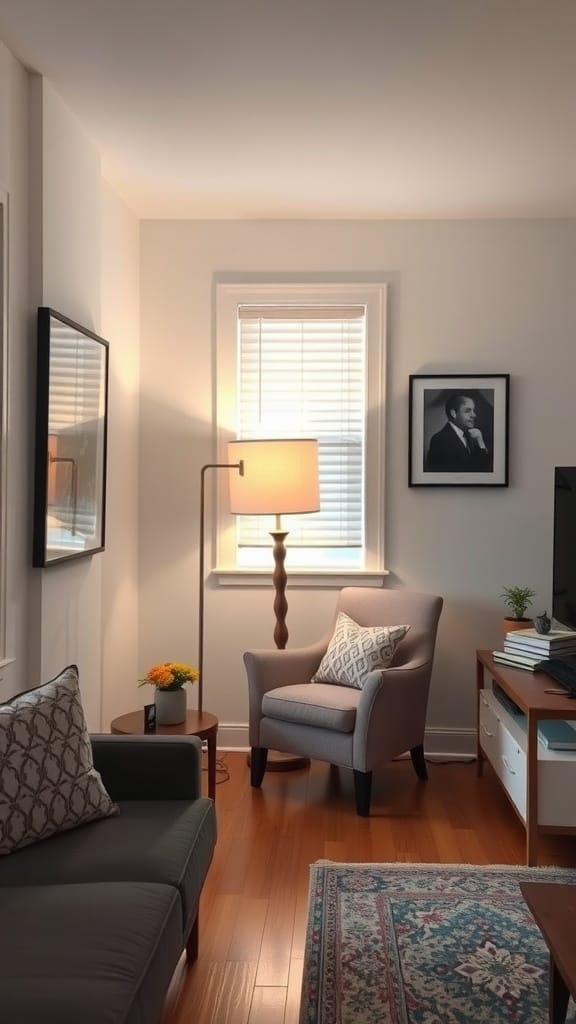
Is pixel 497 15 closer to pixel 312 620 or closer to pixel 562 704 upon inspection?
pixel 562 704

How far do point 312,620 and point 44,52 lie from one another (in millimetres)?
2903

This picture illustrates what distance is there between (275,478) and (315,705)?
3.51 feet

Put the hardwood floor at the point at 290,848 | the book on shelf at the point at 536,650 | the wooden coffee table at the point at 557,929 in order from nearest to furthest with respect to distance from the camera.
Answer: the wooden coffee table at the point at 557,929 < the hardwood floor at the point at 290,848 < the book on shelf at the point at 536,650

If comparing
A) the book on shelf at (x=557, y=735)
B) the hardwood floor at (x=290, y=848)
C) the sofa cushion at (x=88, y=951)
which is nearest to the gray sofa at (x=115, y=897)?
A: the sofa cushion at (x=88, y=951)

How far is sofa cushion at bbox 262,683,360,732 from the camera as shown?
3.80m

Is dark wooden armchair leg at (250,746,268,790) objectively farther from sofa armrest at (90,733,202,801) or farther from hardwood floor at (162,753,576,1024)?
sofa armrest at (90,733,202,801)

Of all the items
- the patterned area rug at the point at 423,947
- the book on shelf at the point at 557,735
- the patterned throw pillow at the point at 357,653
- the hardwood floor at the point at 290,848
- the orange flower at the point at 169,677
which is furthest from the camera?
the patterned throw pillow at the point at 357,653

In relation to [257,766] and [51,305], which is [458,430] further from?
[51,305]

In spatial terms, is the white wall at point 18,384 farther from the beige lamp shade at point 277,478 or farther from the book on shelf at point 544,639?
the book on shelf at point 544,639

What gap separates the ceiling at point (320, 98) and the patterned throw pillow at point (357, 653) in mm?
2059

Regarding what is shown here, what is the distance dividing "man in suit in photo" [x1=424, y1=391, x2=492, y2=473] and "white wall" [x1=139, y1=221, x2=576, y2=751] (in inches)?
5.0

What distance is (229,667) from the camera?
475cm

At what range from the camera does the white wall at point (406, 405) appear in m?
4.62

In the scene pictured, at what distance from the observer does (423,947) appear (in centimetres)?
263
